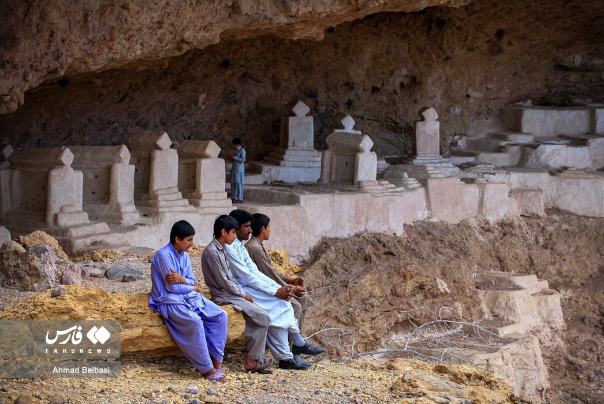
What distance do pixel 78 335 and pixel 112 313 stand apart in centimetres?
44

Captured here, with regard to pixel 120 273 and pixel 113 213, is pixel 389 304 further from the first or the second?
pixel 120 273

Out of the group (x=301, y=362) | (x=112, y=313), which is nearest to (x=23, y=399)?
(x=112, y=313)

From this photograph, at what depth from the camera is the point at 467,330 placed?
1523 cm

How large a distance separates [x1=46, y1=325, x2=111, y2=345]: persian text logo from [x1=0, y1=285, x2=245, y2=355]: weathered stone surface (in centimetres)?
15

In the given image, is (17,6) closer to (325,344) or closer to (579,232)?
(325,344)

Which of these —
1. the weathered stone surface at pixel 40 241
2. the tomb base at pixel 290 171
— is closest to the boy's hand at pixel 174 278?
the weathered stone surface at pixel 40 241

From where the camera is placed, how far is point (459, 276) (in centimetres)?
1620

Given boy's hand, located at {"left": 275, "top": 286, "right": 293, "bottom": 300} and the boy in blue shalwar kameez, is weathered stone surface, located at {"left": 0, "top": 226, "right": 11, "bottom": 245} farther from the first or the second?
boy's hand, located at {"left": 275, "top": 286, "right": 293, "bottom": 300}

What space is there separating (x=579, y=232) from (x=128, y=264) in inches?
491

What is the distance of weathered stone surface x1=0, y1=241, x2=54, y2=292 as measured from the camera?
338 inches

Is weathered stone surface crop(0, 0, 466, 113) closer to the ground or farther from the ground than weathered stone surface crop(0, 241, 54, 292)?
farther from the ground

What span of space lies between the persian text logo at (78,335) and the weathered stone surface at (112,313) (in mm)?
148

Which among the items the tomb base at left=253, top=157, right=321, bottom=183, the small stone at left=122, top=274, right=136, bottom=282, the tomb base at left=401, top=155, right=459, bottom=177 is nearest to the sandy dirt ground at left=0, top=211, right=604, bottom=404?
the small stone at left=122, top=274, right=136, bottom=282

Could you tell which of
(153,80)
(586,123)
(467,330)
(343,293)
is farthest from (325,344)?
(586,123)
